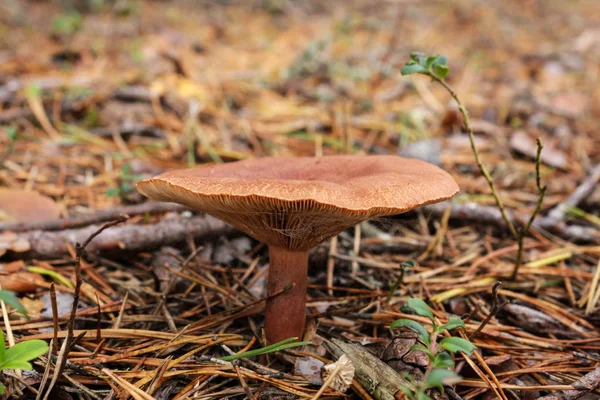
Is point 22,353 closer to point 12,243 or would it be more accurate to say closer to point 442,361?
point 12,243

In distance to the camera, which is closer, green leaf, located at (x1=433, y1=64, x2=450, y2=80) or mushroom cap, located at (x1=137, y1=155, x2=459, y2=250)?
mushroom cap, located at (x1=137, y1=155, x2=459, y2=250)

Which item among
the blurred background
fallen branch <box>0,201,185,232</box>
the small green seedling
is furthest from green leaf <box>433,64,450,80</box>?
fallen branch <box>0,201,185,232</box>

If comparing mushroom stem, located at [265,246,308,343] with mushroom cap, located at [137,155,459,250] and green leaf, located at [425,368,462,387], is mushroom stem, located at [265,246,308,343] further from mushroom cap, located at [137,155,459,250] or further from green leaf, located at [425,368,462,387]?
green leaf, located at [425,368,462,387]

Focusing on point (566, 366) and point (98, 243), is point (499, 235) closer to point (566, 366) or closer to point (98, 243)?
point (566, 366)

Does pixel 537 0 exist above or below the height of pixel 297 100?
above

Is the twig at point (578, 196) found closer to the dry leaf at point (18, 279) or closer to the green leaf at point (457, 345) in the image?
the green leaf at point (457, 345)

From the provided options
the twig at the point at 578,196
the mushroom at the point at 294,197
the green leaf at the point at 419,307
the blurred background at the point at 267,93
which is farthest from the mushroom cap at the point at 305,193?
the twig at the point at 578,196

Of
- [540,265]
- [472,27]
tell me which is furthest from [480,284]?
[472,27]
